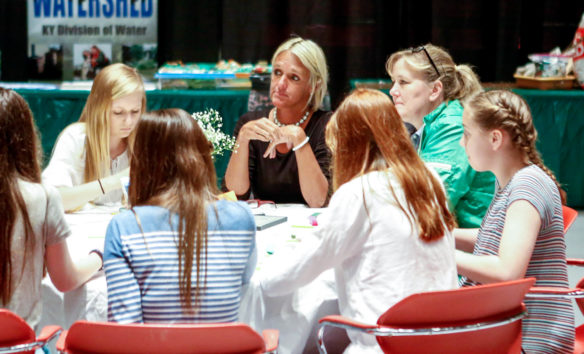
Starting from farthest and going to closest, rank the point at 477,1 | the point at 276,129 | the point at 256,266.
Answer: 1. the point at 477,1
2. the point at 276,129
3. the point at 256,266

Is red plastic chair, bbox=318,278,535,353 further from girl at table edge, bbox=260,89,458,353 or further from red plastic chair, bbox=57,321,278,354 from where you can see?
red plastic chair, bbox=57,321,278,354

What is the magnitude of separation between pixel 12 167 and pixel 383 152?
955 millimetres

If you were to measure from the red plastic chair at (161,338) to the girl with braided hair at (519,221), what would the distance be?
79cm

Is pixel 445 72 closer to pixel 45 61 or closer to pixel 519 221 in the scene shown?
pixel 519 221

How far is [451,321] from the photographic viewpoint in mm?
1846

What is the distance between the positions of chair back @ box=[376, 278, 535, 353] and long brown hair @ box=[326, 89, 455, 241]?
20 centimetres

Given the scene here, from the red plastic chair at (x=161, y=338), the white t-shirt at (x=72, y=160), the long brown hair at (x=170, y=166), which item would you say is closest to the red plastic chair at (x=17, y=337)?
the red plastic chair at (x=161, y=338)

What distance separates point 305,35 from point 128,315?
18.9 ft

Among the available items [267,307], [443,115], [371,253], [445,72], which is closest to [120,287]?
[267,307]

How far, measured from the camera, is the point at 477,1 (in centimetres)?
724

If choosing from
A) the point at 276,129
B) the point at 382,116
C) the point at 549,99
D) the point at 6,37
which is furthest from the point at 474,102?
the point at 6,37

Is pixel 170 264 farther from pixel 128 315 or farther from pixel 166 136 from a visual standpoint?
pixel 166 136

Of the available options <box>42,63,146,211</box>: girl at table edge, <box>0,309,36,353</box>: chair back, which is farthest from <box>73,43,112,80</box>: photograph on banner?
<box>0,309,36,353</box>: chair back

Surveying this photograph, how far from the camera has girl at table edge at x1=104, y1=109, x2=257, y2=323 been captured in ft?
6.04
